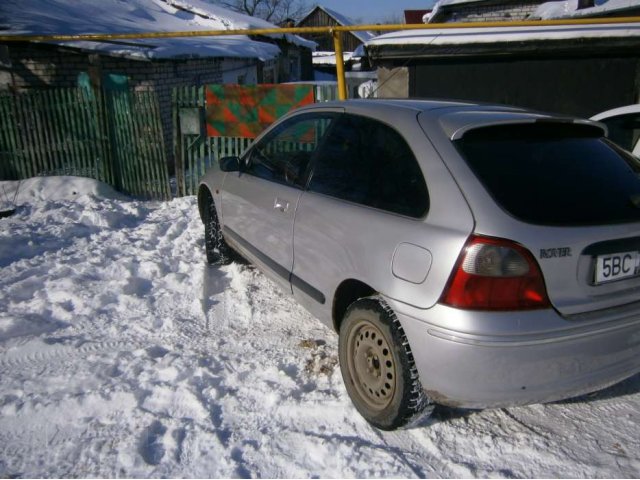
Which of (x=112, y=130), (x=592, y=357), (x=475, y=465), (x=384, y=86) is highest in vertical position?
(x=384, y=86)

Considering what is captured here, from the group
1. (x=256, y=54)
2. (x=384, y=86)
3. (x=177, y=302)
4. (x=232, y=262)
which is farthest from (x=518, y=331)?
(x=256, y=54)

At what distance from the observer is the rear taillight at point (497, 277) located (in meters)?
2.05

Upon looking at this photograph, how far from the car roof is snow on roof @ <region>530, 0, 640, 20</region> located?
8.22 m

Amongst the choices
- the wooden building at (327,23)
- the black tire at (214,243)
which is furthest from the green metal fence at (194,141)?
the wooden building at (327,23)

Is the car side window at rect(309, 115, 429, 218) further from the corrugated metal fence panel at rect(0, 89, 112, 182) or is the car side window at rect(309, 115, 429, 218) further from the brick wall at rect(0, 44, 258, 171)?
the brick wall at rect(0, 44, 258, 171)

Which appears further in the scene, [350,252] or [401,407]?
[350,252]

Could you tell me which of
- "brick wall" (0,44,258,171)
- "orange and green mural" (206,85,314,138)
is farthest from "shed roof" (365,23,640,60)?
"brick wall" (0,44,258,171)

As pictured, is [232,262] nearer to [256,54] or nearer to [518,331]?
[518,331]

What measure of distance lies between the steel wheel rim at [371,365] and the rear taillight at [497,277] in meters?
0.55

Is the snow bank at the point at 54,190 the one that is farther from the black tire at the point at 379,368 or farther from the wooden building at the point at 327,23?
the wooden building at the point at 327,23

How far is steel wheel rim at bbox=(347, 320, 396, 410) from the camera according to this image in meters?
2.48

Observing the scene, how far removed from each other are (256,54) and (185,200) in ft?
31.1

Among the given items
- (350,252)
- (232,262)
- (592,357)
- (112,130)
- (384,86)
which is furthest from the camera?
(384,86)

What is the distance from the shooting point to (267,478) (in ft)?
7.47
